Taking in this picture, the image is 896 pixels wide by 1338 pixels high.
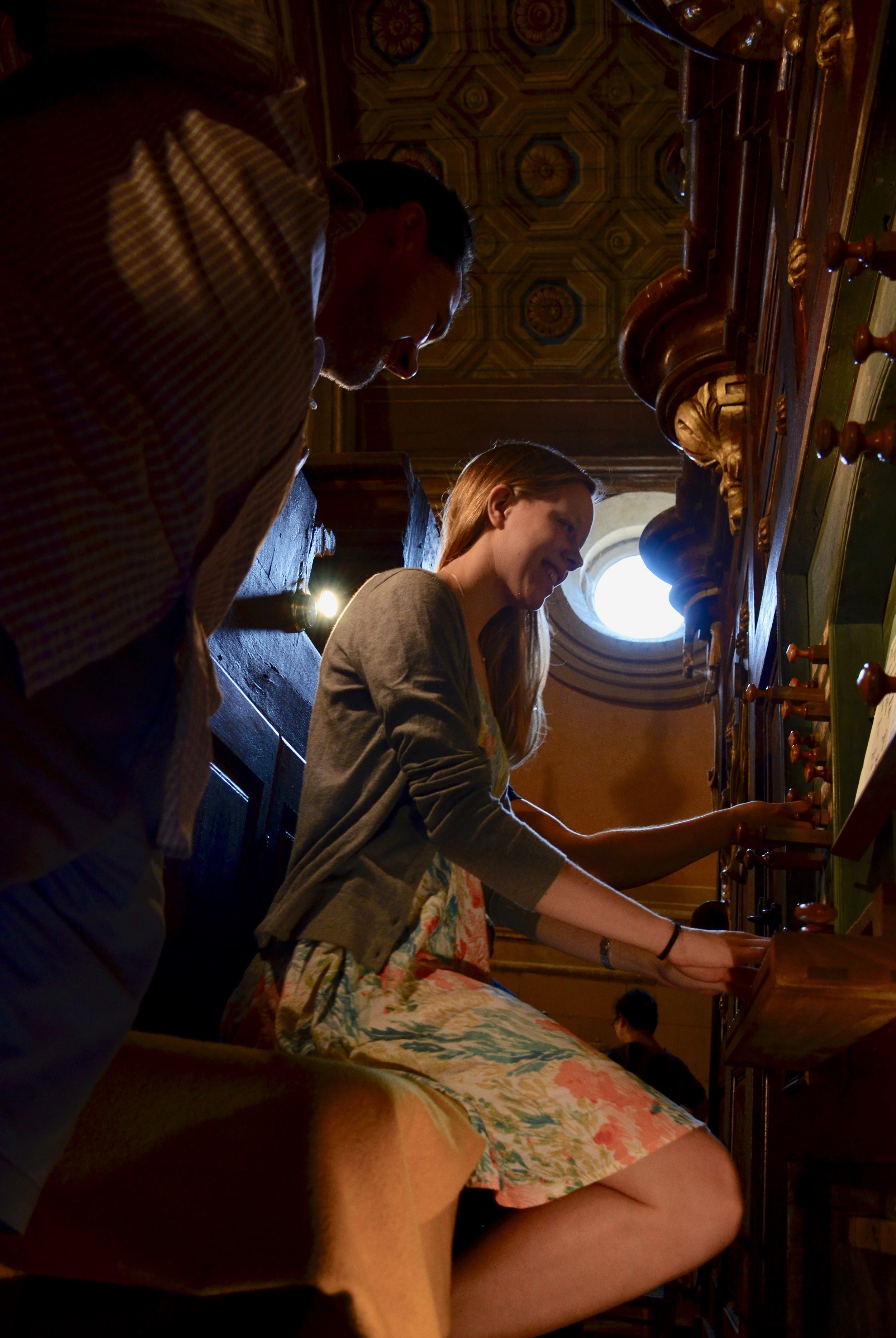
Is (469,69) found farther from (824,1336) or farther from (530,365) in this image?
(824,1336)

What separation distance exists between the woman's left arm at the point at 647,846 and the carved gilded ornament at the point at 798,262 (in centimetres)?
99

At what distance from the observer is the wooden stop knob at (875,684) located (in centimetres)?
105

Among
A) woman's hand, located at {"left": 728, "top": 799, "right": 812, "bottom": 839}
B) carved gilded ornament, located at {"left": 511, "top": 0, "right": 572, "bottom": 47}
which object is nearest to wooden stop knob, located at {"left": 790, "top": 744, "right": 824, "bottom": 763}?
woman's hand, located at {"left": 728, "top": 799, "right": 812, "bottom": 839}

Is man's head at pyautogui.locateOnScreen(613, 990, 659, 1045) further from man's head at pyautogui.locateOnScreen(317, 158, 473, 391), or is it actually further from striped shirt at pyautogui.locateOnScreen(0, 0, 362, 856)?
striped shirt at pyautogui.locateOnScreen(0, 0, 362, 856)

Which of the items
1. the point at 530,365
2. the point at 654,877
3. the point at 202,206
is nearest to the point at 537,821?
the point at 654,877

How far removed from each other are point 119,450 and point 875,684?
0.77 meters

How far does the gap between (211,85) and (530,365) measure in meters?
6.68

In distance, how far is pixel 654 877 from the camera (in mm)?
2236

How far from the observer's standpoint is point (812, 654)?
1713 millimetres

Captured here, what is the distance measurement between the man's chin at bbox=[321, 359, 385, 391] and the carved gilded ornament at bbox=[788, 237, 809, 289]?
0.76 metres

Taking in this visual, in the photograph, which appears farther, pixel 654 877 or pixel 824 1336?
pixel 654 877

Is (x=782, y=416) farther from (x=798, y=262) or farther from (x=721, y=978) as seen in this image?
(x=721, y=978)

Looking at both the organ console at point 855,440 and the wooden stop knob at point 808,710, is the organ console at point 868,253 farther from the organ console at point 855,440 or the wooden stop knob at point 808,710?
the wooden stop knob at point 808,710

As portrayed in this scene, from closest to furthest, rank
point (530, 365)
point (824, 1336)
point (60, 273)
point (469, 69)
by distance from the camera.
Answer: point (60, 273), point (824, 1336), point (469, 69), point (530, 365)
